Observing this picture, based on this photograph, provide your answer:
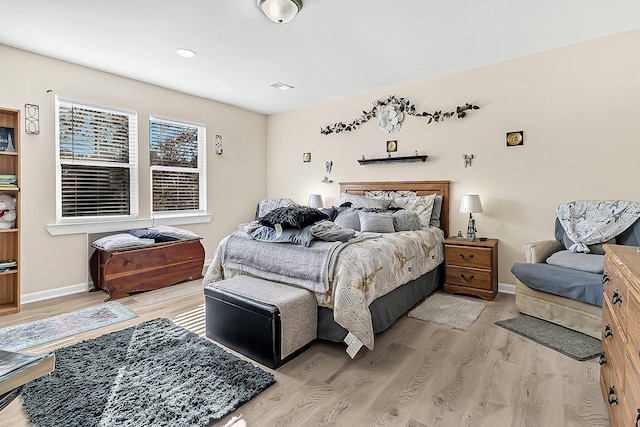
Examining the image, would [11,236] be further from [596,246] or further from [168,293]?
[596,246]

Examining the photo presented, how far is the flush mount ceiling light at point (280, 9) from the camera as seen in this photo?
7.85 ft

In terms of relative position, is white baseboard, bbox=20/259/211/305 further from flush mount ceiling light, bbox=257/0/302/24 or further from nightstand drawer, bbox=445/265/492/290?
nightstand drawer, bbox=445/265/492/290

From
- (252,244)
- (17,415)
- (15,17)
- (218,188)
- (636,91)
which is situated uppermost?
(15,17)

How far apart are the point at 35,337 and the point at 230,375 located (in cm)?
175

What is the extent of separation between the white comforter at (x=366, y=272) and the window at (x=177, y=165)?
198cm

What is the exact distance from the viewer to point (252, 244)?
2916mm

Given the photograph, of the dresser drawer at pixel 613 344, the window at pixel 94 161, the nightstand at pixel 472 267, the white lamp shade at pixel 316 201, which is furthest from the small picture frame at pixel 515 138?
the window at pixel 94 161

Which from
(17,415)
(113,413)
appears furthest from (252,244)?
(17,415)

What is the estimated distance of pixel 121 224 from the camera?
405 centimetres

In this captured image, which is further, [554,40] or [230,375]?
[554,40]

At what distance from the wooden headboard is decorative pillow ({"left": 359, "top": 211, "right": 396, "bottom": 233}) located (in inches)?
36.0

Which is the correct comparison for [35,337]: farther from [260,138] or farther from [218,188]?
[260,138]

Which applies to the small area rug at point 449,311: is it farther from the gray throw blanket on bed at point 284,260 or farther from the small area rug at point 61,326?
the small area rug at point 61,326

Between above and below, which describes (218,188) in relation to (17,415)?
above
